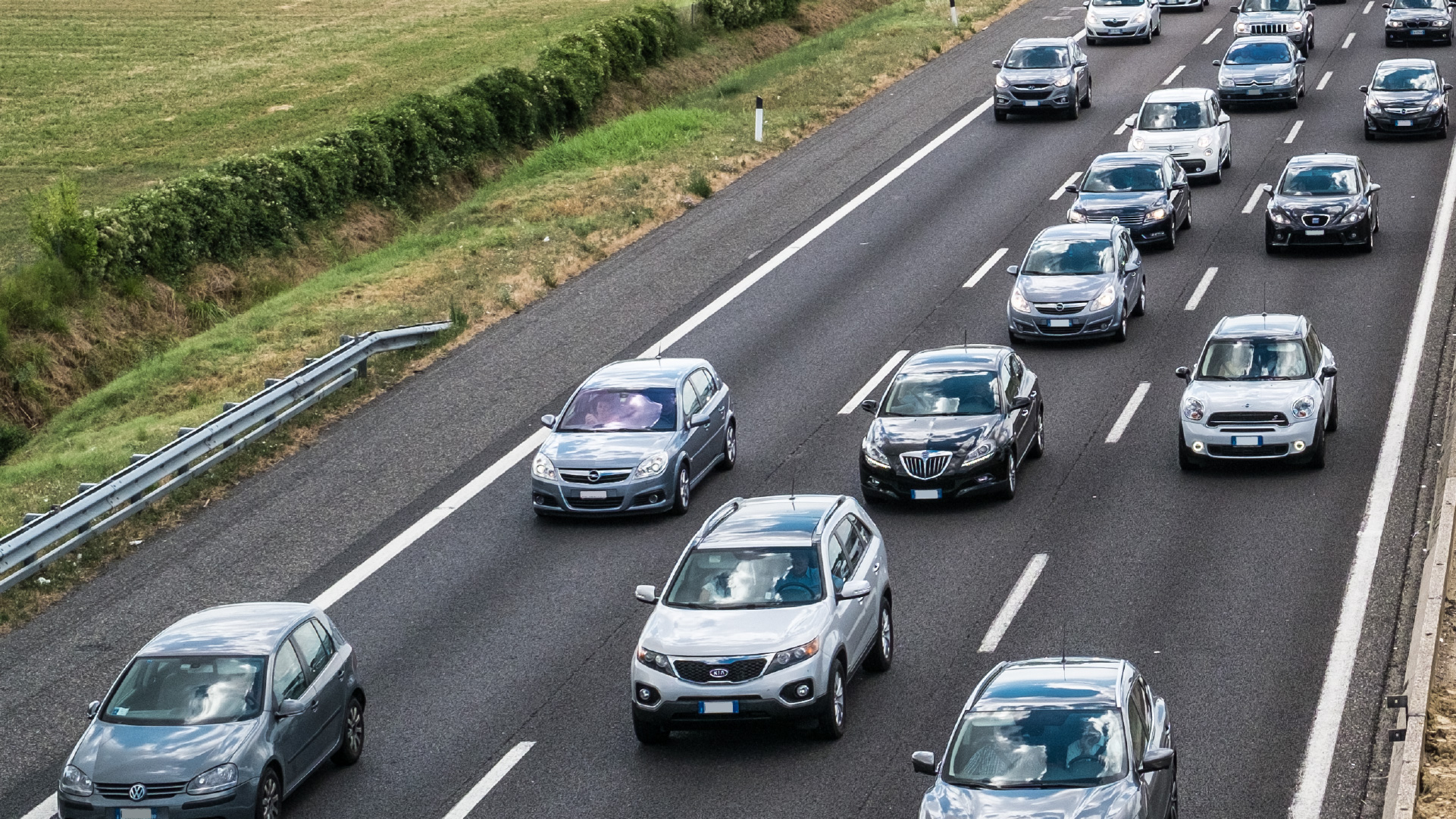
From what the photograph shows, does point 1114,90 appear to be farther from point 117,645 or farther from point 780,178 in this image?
point 117,645

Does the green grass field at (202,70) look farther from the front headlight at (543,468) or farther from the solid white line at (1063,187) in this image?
the front headlight at (543,468)

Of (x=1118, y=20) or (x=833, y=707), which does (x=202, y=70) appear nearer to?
(x=1118, y=20)

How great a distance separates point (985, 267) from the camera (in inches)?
1312

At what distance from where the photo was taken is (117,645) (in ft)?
64.0

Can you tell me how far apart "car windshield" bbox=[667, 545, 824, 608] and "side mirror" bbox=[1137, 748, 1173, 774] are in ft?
14.2

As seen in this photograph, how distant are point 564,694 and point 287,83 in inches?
1714

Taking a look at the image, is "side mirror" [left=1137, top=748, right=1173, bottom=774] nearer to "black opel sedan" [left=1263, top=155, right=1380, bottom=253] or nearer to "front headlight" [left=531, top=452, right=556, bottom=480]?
"front headlight" [left=531, top=452, right=556, bottom=480]

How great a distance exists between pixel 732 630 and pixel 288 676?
3.74 m

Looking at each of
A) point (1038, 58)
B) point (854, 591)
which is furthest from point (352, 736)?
point (1038, 58)

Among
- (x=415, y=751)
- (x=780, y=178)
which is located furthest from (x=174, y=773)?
(x=780, y=178)

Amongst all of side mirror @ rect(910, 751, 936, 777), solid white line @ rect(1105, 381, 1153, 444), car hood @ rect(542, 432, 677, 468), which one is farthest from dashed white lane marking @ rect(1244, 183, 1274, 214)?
side mirror @ rect(910, 751, 936, 777)

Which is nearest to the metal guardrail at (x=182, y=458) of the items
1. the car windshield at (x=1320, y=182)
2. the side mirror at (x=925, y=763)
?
the side mirror at (x=925, y=763)

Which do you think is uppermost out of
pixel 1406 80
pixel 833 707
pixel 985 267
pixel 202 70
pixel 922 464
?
pixel 833 707

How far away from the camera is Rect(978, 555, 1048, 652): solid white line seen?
1820cm
